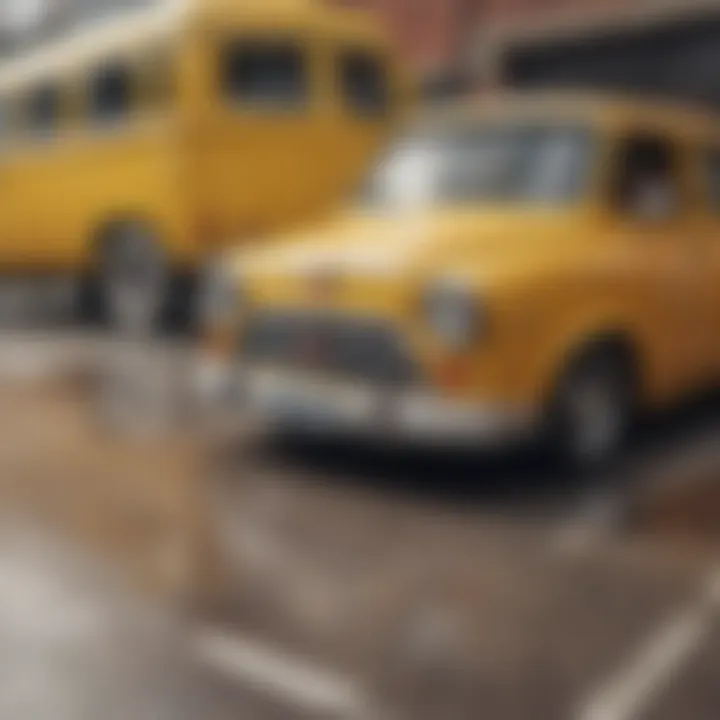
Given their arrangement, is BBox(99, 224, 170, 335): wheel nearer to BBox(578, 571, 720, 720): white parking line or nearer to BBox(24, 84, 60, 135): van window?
BBox(24, 84, 60, 135): van window

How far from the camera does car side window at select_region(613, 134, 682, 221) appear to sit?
5.68m

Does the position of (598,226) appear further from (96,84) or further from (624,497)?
(96,84)

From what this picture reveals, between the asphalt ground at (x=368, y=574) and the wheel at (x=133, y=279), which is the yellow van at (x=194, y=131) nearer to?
the wheel at (x=133, y=279)

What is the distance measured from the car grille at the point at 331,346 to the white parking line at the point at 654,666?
63.2 inches

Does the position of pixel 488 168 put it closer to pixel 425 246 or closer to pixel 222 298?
pixel 425 246

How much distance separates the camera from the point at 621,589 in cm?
394

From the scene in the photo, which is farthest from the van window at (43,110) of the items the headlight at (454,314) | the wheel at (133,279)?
the headlight at (454,314)

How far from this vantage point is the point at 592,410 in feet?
17.3

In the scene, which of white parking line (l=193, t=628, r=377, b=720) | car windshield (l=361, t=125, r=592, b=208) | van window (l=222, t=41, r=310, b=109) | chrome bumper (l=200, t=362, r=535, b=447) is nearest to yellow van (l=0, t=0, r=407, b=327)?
van window (l=222, t=41, r=310, b=109)

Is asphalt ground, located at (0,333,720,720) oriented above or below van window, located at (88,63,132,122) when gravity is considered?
below

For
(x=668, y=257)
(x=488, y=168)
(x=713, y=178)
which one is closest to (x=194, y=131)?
(x=488, y=168)

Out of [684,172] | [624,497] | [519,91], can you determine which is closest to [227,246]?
[684,172]

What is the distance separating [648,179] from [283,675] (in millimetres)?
3687

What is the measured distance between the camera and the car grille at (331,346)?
4895 mm
